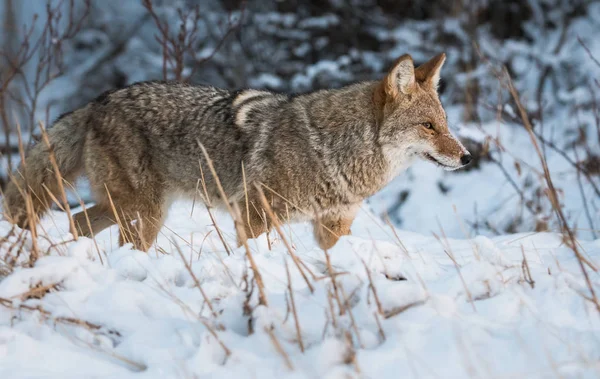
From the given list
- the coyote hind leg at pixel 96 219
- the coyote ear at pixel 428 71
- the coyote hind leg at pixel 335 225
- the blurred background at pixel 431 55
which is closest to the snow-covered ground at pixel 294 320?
the coyote hind leg at pixel 335 225

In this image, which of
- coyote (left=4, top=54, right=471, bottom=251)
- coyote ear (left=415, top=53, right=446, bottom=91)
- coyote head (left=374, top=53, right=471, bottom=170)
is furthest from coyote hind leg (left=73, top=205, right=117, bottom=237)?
coyote ear (left=415, top=53, right=446, bottom=91)

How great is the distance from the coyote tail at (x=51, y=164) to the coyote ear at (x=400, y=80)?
222cm

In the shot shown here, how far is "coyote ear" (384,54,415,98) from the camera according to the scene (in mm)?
4336

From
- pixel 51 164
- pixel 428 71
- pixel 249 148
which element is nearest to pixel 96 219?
pixel 51 164

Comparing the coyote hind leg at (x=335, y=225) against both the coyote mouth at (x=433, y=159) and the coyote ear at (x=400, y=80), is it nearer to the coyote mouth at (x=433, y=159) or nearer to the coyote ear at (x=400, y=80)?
the coyote mouth at (x=433, y=159)

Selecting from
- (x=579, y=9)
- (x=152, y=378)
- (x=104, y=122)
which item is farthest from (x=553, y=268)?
(x=579, y=9)

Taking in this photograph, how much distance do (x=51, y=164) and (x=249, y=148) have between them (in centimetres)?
141

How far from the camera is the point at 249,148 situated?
14.9 feet

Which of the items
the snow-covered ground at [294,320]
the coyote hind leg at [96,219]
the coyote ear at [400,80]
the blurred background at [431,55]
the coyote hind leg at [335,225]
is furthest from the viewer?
the blurred background at [431,55]

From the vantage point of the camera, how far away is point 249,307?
2607mm

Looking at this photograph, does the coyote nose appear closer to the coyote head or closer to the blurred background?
the coyote head

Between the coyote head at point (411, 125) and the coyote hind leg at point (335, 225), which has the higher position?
the coyote head at point (411, 125)

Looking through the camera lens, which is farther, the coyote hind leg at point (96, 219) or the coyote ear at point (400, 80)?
the coyote hind leg at point (96, 219)

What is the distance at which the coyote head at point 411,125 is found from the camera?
14.3ft
